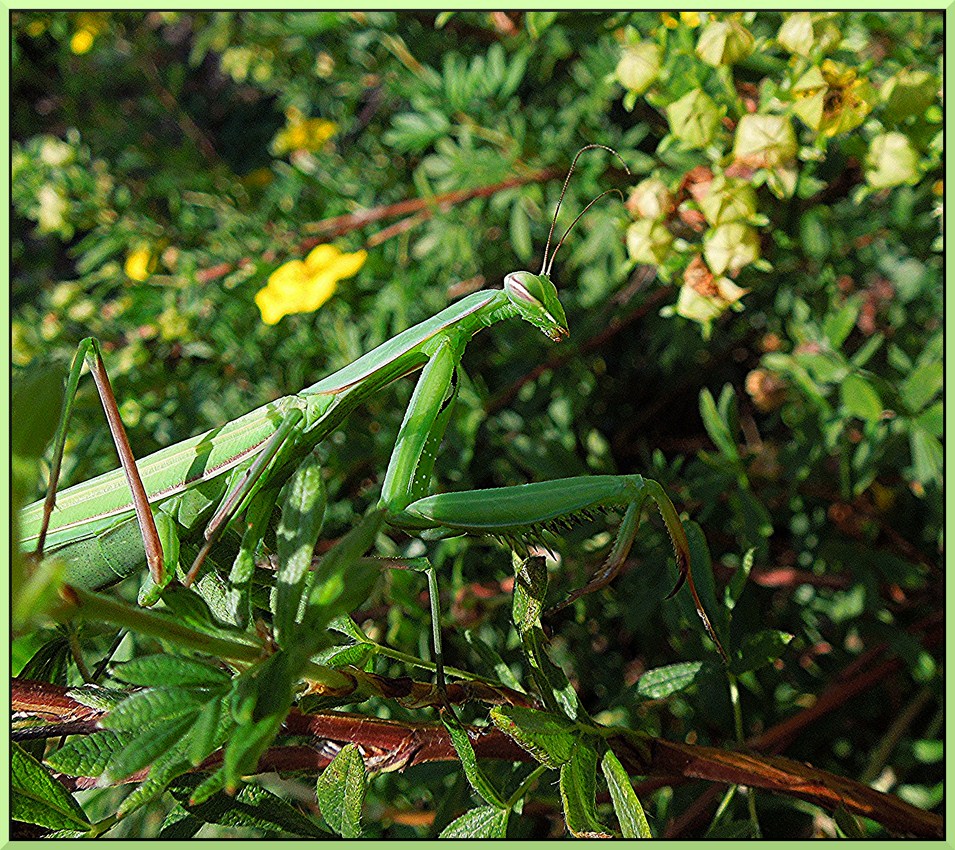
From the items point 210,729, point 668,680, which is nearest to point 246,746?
point 210,729

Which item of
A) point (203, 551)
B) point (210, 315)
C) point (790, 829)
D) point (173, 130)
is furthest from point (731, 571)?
point (173, 130)

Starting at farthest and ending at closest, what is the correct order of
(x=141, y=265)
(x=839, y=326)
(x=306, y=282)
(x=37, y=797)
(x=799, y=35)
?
1. (x=141, y=265)
2. (x=306, y=282)
3. (x=839, y=326)
4. (x=799, y=35)
5. (x=37, y=797)

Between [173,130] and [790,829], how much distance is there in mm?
3453

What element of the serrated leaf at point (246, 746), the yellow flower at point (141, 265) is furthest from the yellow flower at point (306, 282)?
the serrated leaf at point (246, 746)

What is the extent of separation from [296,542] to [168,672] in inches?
4.7

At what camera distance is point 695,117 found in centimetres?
129

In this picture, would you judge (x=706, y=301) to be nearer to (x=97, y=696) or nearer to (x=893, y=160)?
(x=893, y=160)

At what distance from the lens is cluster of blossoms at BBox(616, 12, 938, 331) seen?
1.28 meters

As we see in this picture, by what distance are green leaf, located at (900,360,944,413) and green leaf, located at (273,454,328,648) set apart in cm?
116

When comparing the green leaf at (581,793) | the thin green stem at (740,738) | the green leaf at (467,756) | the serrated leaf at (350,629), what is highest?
the serrated leaf at (350,629)

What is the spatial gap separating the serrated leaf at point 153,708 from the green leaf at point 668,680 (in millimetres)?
646

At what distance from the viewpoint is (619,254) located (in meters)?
1.87

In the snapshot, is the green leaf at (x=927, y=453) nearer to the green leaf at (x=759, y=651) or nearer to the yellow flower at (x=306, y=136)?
the green leaf at (x=759, y=651)

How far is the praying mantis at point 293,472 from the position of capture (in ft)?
3.24
